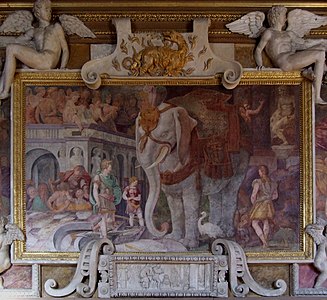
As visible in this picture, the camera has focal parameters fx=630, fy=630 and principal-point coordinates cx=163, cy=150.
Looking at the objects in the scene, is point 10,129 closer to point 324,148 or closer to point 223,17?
point 223,17

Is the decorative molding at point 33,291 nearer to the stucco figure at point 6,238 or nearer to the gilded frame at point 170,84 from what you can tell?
the gilded frame at point 170,84

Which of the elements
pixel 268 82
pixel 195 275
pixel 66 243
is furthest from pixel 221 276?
pixel 268 82

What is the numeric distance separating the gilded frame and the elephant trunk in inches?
13.4

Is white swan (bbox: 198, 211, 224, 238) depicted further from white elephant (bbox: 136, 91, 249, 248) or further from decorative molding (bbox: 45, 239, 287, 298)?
decorative molding (bbox: 45, 239, 287, 298)

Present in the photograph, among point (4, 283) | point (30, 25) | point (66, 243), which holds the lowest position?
point (4, 283)

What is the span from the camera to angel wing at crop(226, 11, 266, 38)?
22.9ft

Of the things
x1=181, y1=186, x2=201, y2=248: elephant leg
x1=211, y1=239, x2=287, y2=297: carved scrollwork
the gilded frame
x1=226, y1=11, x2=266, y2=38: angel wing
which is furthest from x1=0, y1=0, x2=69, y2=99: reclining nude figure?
x1=211, y1=239, x2=287, y2=297: carved scrollwork

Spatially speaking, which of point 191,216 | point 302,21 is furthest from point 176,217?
point 302,21

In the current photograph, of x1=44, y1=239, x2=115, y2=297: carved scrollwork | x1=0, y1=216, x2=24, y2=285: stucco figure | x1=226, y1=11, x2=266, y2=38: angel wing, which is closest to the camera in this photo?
x1=44, y1=239, x2=115, y2=297: carved scrollwork

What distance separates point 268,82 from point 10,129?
2.89 meters

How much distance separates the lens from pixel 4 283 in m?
6.85

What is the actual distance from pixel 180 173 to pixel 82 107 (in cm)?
130

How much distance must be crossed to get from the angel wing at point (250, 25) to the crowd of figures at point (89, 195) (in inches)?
79.1

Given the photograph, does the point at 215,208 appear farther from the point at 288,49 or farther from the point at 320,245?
the point at 288,49
